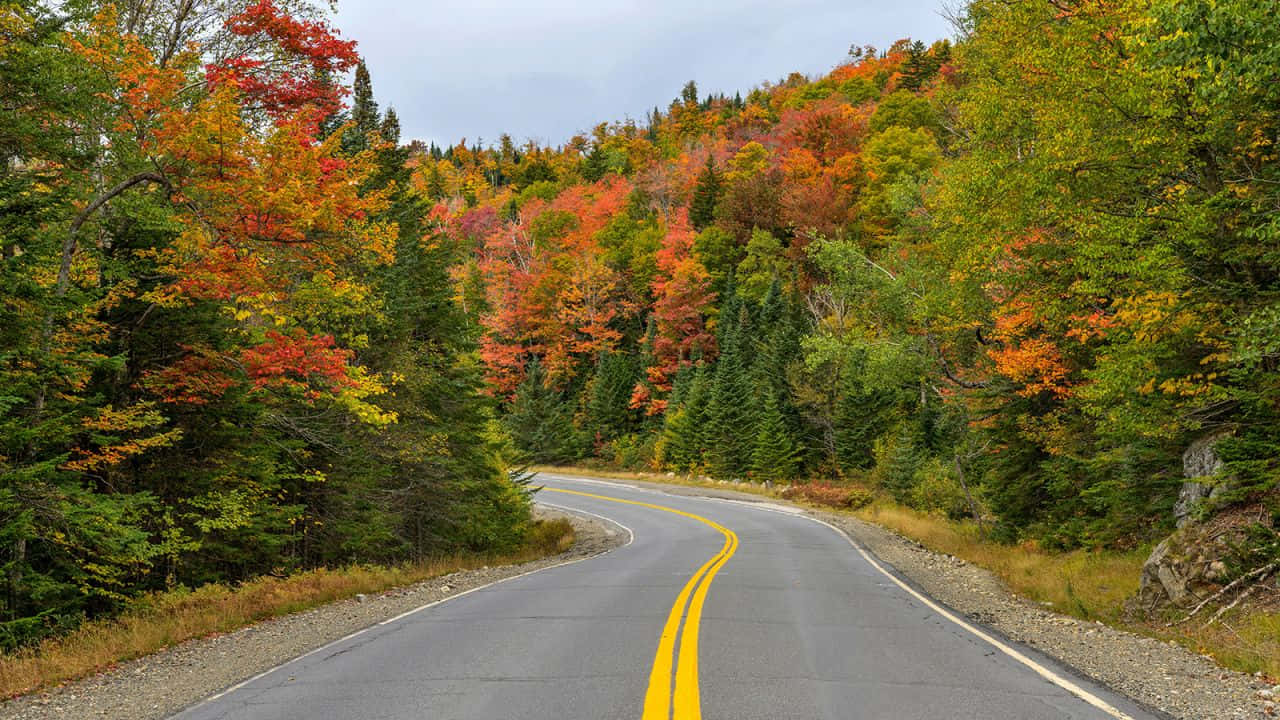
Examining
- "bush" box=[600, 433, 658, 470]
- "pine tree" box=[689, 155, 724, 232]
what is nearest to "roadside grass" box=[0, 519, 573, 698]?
"bush" box=[600, 433, 658, 470]

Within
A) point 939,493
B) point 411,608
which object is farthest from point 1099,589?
point 939,493

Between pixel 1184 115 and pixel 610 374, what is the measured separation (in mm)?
43018

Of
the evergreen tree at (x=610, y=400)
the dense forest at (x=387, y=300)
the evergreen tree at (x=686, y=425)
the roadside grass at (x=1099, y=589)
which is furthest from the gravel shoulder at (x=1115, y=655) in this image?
the evergreen tree at (x=610, y=400)

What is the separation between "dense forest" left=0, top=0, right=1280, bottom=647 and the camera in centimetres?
904

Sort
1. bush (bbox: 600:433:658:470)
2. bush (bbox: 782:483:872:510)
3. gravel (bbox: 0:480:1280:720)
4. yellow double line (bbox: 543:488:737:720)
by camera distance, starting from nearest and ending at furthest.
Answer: yellow double line (bbox: 543:488:737:720), gravel (bbox: 0:480:1280:720), bush (bbox: 782:483:872:510), bush (bbox: 600:433:658:470)

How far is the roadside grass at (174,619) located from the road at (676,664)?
2402 millimetres

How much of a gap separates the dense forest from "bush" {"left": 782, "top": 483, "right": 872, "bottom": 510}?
14.3ft

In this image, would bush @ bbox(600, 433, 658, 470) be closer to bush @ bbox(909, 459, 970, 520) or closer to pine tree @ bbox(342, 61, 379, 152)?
bush @ bbox(909, 459, 970, 520)

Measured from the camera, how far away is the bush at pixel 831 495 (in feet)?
103

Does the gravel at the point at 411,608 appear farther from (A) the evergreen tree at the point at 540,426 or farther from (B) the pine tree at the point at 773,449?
(A) the evergreen tree at the point at 540,426

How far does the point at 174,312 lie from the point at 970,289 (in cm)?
1612

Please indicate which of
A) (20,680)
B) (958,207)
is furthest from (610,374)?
(20,680)


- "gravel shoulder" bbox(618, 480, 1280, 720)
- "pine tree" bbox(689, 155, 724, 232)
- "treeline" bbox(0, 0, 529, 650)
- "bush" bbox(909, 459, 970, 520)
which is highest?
"pine tree" bbox(689, 155, 724, 232)

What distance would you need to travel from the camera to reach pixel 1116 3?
11.1 metres
